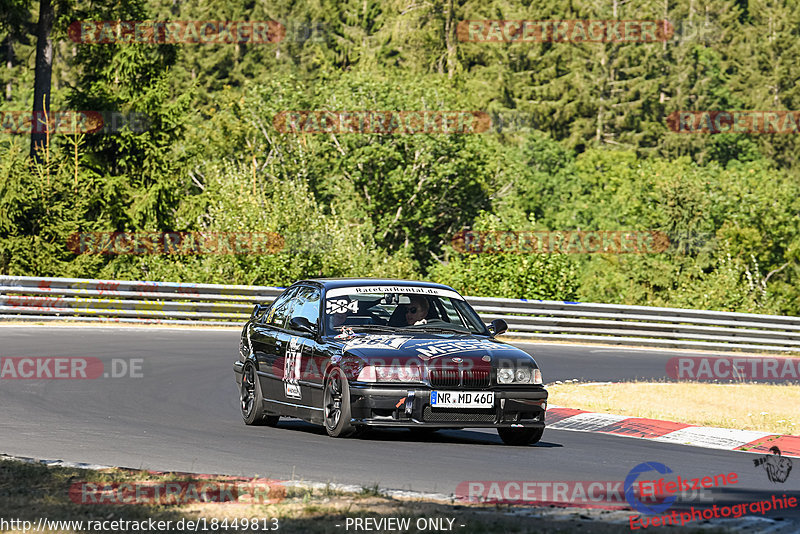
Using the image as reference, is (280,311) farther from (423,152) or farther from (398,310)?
(423,152)

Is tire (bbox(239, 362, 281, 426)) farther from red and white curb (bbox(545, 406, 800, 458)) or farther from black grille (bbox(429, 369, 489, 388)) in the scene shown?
red and white curb (bbox(545, 406, 800, 458))

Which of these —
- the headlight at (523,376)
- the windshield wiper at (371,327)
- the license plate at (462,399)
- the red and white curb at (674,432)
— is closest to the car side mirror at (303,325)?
the windshield wiper at (371,327)

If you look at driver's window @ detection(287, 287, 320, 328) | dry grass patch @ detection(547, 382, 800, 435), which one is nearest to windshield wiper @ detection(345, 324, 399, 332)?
driver's window @ detection(287, 287, 320, 328)

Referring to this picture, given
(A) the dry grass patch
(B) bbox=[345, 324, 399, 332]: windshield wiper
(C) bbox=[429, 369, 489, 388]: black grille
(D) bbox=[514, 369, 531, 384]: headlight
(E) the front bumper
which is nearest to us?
(E) the front bumper

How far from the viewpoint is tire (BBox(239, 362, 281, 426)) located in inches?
491

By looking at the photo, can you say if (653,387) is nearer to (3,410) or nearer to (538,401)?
(538,401)

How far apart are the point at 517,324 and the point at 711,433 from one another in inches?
610

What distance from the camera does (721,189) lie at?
57469 mm

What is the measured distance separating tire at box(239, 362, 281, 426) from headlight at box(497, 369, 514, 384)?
2601 mm

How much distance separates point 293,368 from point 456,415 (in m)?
1.97

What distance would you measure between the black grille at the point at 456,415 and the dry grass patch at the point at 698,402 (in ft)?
11.9

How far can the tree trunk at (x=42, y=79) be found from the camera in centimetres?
3575

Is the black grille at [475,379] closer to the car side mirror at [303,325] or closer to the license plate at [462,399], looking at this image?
the license plate at [462,399]

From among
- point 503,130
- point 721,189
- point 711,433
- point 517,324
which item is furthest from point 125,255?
point 503,130
